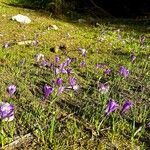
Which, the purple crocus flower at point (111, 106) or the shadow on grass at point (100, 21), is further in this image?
the shadow on grass at point (100, 21)

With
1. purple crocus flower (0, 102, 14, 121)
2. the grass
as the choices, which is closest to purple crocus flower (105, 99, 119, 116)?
the grass

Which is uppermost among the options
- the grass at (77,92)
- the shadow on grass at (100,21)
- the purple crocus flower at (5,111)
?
the purple crocus flower at (5,111)

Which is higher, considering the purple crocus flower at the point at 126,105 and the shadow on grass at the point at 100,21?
the purple crocus flower at the point at 126,105

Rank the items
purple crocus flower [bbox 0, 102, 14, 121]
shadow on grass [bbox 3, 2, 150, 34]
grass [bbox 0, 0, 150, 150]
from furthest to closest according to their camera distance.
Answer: shadow on grass [bbox 3, 2, 150, 34] < grass [bbox 0, 0, 150, 150] < purple crocus flower [bbox 0, 102, 14, 121]

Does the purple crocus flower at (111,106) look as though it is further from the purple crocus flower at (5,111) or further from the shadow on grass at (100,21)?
the shadow on grass at (100,21)

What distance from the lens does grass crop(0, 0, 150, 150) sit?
3730 mm

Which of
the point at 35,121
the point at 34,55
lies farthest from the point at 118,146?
the point at 34,55

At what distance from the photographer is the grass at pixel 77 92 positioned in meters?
3.73

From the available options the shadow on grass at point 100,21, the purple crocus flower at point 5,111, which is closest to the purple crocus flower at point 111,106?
the purple crocus flower at point 5,111

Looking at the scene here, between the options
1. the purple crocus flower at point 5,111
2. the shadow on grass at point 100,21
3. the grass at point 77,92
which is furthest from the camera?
the shadow on grass at point 100,21

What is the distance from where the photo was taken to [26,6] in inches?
422

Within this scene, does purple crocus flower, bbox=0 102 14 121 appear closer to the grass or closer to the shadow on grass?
the grass

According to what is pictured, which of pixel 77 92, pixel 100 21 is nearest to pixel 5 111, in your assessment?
pixel 77 92

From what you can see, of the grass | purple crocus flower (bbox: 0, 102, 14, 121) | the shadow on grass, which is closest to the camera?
purple crocus flower (bbox: 0, 102, 14, 121)
